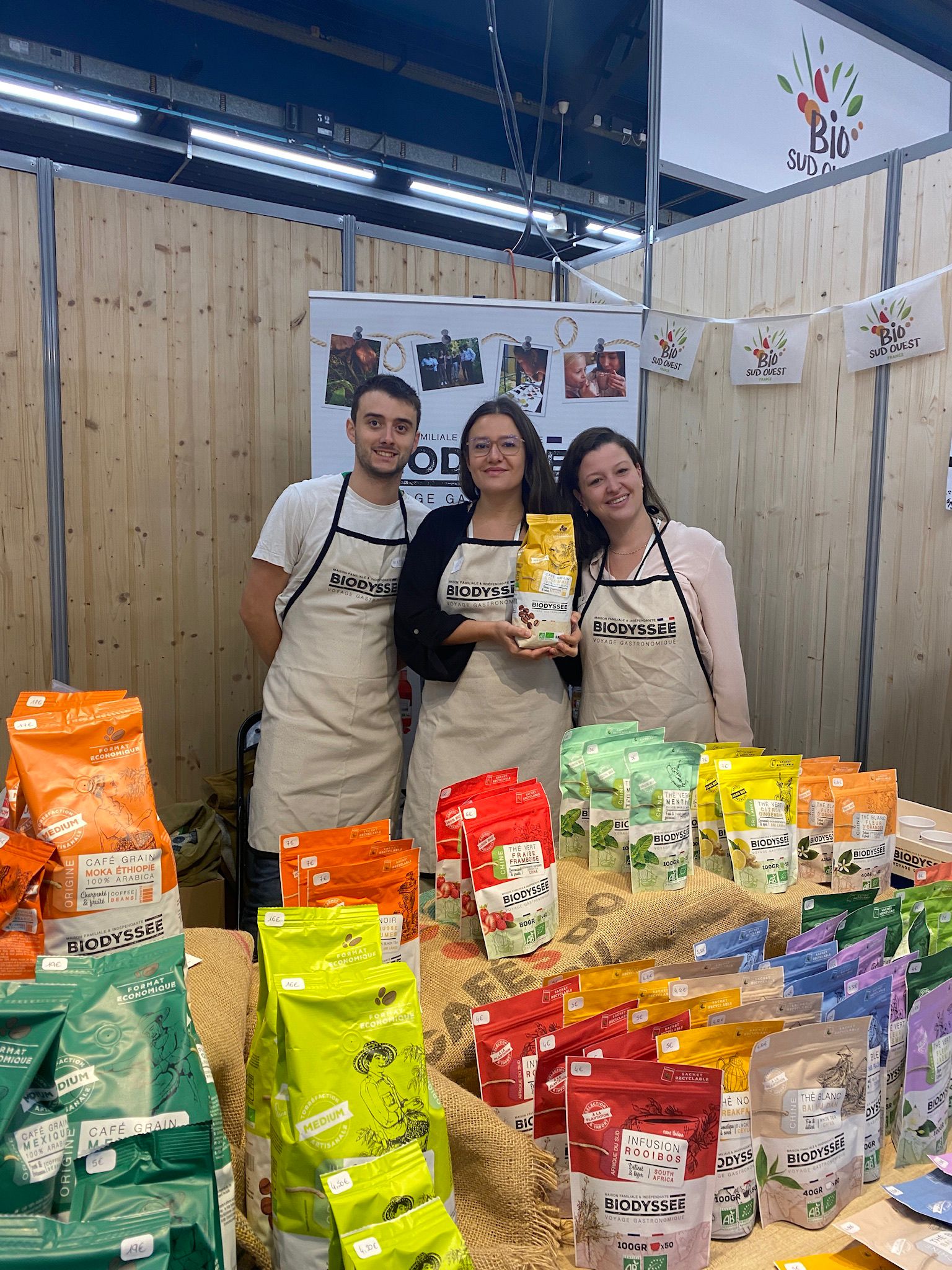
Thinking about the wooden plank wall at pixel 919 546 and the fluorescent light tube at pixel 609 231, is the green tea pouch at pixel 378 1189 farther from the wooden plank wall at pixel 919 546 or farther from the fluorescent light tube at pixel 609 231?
the fluorescent light tube at pixel 609 231

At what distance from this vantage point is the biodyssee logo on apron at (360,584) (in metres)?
2.40

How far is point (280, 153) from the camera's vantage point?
6750 mm

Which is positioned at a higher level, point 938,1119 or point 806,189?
point 806,189

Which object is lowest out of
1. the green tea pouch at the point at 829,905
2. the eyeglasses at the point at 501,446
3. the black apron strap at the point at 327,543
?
the green tea pouch at the point at 829,905

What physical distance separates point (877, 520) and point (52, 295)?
285cm

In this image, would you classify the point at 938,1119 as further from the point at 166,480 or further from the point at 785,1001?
the point at 166,480

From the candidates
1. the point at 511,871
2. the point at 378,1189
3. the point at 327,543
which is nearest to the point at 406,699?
the point at 327,543

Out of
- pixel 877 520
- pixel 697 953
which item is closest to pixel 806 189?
pixel 877 520

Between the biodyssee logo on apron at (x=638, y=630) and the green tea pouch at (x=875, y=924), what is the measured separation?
1027 mm

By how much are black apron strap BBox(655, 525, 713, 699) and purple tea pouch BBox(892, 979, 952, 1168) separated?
120 cm

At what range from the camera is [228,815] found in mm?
3299

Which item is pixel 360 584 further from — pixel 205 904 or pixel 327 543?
pixel 205 904

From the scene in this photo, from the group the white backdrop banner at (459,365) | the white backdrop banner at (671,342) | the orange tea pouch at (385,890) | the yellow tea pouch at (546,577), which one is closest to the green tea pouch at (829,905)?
the orange tea pouch at (385,890)

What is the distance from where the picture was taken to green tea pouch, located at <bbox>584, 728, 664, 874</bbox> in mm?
1425
